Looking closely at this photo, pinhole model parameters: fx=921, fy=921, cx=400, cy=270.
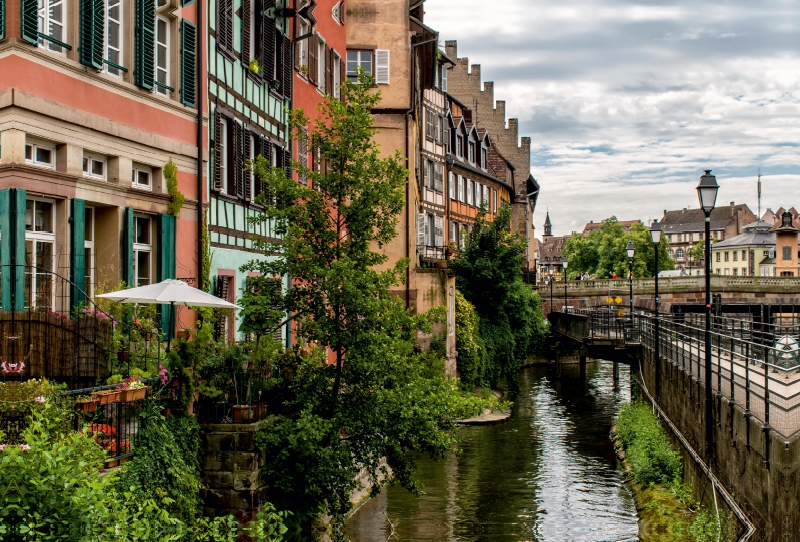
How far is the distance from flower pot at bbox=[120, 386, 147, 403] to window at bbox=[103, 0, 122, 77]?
541 centimetres

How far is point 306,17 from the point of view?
75.7 ft

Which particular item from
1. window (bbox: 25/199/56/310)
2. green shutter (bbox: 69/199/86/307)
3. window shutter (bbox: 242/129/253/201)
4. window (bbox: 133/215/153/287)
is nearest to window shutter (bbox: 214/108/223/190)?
window shutter (bbox: 242/129/253/201)

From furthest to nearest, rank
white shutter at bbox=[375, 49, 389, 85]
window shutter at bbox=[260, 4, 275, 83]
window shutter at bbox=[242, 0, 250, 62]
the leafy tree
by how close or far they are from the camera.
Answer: the leafy tree
white shutter at bbox=[375, 49, 389, 85]
window shutter at bbox=[260, 4, 275, 83]
window shutter at bbox=[242, 0, 250, 62]

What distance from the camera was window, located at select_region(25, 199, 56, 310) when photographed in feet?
40.3

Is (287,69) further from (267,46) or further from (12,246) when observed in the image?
(12,246)

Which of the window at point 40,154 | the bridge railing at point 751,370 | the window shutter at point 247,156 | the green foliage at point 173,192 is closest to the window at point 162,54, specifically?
the green foliage at point 173,192

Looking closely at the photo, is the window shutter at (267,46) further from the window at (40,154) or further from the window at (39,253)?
the window at (39,253)

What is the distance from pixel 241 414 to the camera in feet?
44.2

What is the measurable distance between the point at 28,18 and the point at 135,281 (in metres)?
4.69

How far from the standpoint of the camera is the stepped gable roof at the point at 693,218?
156 meters

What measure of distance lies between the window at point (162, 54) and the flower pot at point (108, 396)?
6456mm

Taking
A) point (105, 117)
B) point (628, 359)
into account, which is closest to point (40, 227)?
point (105, 117)

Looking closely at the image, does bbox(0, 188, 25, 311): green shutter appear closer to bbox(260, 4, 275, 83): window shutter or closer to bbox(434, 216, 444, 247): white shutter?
bbox(260, 4, 275, 83): window shutter

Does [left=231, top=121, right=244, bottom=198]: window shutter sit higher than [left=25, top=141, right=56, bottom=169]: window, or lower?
higher
